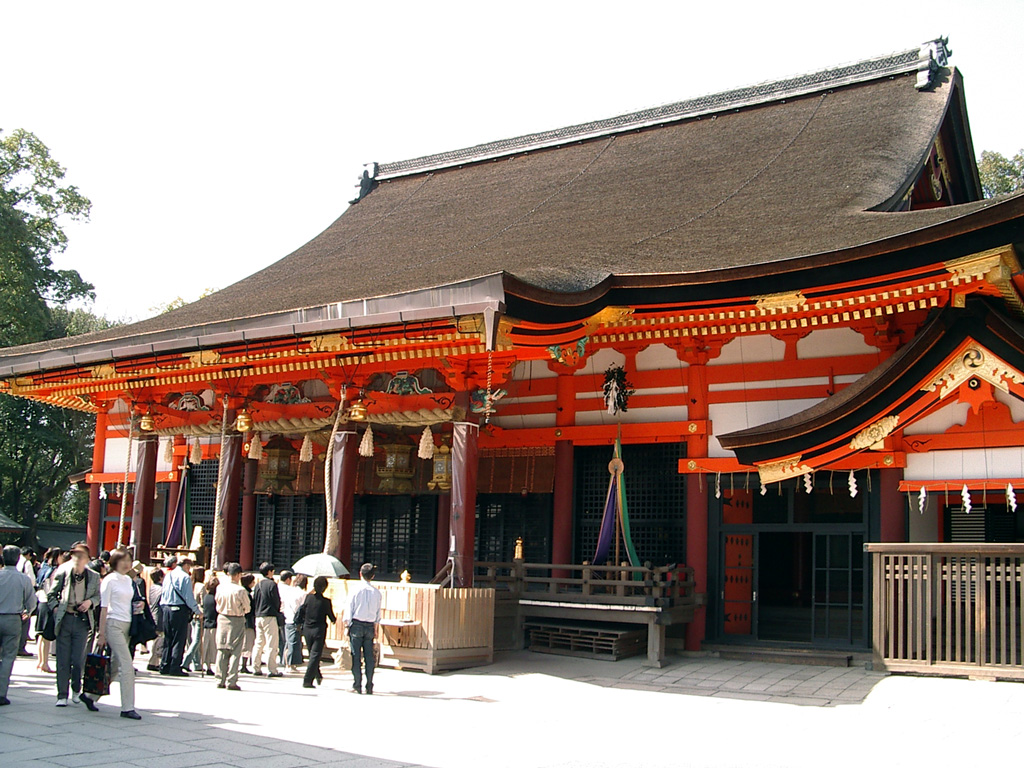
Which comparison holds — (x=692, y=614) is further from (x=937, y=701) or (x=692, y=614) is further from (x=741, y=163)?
(x=741, y=163)

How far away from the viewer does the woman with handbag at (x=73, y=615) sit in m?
8.72

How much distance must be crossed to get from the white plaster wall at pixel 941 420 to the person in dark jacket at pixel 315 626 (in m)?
7.08

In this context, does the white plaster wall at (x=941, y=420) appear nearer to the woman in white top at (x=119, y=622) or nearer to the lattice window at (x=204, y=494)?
the woman in white top at (x=119, y=622)

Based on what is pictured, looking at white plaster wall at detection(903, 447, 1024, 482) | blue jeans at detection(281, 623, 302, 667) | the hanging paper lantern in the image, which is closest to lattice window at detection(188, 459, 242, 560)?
the hanging paper lantern

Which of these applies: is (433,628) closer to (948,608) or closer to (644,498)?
(644,498)

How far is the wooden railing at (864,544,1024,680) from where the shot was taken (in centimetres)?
1031

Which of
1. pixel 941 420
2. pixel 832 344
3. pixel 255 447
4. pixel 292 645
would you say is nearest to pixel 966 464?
pixel 941 420

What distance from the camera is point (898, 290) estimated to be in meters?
11.0

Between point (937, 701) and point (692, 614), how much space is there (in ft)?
13.3

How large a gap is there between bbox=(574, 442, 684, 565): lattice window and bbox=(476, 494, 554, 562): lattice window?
0.76 meters

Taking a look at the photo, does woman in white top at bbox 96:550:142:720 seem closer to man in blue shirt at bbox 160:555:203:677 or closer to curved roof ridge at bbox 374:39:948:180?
man in blue shirt at bbox 160:555:203:677

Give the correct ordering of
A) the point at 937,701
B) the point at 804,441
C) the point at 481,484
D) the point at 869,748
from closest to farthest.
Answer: the point at 869,748
the point at 937,701
the point at 804,441
the point at 481,484

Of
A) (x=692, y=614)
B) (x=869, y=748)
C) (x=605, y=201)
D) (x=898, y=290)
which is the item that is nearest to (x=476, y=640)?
(x=692, y=614)

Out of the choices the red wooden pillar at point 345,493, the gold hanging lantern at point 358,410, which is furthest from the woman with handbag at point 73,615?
the gold hanging lantern at point 358,410
